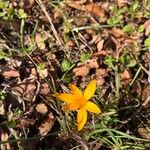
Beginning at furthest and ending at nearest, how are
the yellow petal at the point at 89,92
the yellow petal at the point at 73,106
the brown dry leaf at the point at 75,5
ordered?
1. the brown dry leaf at the point at 75,5
2. the yellow petal at the point at 89,92
3. the yellow petal at the point at 73,106

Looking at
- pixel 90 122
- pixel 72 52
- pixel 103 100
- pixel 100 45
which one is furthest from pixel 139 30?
pixel 90 122

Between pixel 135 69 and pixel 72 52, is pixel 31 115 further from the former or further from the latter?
pixel 135 69

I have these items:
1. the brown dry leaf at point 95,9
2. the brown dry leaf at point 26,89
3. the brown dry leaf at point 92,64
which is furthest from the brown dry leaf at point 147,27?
the brown dry leaf at point 26,89

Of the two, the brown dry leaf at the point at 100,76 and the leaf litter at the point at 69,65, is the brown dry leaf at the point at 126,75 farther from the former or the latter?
the brown dry leaf at the point at 100,76

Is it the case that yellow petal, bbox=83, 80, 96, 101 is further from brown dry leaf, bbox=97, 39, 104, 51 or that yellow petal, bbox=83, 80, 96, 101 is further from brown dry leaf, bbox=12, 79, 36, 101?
brown dry leaf, bbox=97, 39, 104, 51

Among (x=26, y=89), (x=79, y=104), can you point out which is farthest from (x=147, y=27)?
(x=79, y=104)

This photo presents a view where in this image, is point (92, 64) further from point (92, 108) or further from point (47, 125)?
point (92, 108)
